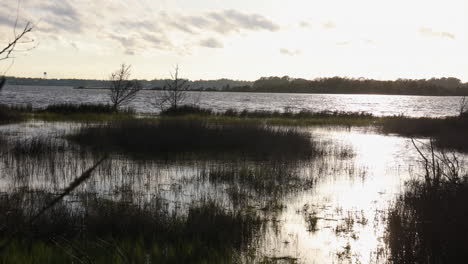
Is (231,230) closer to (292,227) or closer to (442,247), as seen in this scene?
(292,227)

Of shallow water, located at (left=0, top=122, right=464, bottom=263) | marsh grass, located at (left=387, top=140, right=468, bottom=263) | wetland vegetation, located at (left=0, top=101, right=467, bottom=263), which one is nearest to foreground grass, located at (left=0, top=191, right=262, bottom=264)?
wetland vegetation, located at (left=0, top=101, right=467, bottom=263)

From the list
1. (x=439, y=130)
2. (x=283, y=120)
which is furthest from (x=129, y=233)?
(x=283, y=120)

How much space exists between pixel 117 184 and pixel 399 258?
7724 millimetres

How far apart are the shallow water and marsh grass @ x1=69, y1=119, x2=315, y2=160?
1.74m

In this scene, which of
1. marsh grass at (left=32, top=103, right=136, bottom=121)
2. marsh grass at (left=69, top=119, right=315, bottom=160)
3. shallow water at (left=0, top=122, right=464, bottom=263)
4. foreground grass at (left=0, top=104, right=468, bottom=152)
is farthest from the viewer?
marsh grass at (left=32, top=103, right=136, bottom=121)

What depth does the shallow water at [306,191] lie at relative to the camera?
24.2 feet

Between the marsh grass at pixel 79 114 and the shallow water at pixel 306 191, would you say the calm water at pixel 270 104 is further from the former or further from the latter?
the shallow water at pixel 306 191

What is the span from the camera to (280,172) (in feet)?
45.1

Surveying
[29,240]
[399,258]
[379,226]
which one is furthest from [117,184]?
[399,258]

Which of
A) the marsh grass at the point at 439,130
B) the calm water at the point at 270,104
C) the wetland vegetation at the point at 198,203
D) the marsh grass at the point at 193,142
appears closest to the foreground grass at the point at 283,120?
the marsh grass at the point at 439,130

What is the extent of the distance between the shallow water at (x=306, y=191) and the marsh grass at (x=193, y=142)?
174cm

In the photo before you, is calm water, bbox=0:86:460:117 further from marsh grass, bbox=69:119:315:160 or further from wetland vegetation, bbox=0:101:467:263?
wetland vegetation, bbox=0:101:467:263

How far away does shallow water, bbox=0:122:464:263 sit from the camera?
7.36 meters

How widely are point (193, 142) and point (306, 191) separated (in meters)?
8.64
